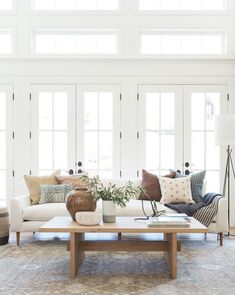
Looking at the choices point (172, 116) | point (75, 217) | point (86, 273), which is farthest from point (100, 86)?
point (86, 273)

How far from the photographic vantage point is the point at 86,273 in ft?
12.3

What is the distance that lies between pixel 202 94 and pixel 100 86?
165 cm

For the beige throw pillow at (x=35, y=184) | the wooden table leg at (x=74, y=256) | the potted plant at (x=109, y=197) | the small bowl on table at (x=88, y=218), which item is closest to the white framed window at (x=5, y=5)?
the beige throw pillow at (x=35, y=184)

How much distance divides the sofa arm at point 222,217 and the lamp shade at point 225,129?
960mm

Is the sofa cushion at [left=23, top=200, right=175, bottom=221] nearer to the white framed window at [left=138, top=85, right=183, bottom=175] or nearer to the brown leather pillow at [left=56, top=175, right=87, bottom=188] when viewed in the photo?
the brown leather pillow at [left=56, top=175, right=87, bottom=188]

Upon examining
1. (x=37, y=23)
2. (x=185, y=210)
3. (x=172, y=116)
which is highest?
(x=37, y=23)

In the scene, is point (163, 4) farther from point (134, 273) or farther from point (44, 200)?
point (134, 273)

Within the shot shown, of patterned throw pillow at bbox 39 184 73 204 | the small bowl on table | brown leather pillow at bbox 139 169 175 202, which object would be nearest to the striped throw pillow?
brown leather pillow at bbox 139 169 175 202

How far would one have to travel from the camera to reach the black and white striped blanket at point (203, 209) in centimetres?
491

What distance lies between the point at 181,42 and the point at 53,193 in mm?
3242

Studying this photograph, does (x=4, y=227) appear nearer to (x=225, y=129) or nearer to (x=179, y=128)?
(x=179, y=128)

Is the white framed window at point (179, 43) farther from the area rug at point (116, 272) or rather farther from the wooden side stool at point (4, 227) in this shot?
the wooden side stool at point (4, 227)

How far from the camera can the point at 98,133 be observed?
6375mm

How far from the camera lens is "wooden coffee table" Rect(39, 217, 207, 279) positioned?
3.57 metres
